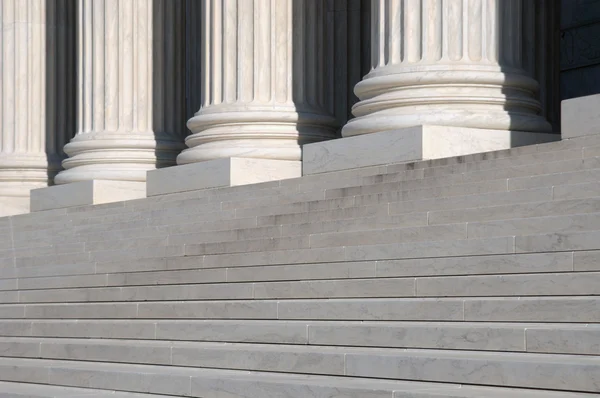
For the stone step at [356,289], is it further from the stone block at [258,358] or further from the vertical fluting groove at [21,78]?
the vertical fluting groove at [21,78]

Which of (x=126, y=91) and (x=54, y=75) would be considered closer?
(x=126, y=91)

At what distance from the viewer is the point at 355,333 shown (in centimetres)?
3105

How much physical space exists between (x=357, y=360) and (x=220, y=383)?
132 inches

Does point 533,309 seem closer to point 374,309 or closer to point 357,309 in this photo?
point 374,309

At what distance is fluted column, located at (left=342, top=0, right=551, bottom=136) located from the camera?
5278 cm

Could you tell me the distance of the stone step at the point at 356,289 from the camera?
94.9ft

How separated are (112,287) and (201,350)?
10386 mm

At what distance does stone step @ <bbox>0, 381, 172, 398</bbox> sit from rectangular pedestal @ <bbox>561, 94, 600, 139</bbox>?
18.4 metres

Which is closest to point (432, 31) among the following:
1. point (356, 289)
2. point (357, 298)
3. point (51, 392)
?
point (356, 289)

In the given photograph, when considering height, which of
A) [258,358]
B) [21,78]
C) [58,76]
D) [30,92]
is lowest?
[258,358]

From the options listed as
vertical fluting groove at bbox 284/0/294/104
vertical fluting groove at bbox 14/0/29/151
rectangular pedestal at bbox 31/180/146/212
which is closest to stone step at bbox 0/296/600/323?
vertical fluting groove at bbox 284/0/294/104

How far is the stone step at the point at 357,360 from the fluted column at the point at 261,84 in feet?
83.9

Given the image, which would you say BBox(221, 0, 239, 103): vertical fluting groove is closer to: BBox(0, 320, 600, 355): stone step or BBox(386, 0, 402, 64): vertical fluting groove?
BBox(386, 0, 402, 64): vertical fluting groove

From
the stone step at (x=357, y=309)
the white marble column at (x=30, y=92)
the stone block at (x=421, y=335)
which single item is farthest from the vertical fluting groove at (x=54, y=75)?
the stone block at (x=421, y=335)
